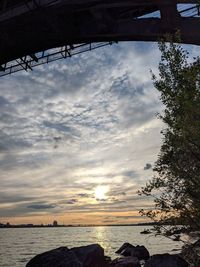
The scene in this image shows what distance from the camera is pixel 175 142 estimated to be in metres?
14.2

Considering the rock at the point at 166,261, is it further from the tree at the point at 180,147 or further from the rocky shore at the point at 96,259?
the tree at the point at 180,147

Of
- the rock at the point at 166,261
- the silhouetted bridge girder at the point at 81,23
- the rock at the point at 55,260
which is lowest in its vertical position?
the rock at the point at 166,261

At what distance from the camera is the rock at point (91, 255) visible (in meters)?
33.8

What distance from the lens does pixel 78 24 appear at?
23828 mm

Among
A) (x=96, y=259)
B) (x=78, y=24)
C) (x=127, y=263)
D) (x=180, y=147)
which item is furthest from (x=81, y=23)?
(x=127, y=263)

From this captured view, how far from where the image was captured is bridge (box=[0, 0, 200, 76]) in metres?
19.4

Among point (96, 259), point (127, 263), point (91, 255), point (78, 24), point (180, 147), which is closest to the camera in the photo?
point (180, 147)

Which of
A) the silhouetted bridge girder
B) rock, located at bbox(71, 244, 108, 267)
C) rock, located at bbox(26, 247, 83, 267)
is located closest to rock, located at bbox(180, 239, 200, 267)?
the silhouetted bridge girder

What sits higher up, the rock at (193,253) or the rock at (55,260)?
the rock at (55,260)

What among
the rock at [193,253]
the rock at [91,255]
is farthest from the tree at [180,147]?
the rock at [91,255]

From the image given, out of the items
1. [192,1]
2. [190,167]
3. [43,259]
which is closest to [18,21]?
[192,1]

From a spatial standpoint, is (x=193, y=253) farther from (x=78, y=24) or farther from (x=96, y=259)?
(x=96, y=259)

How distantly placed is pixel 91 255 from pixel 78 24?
66.0 ft

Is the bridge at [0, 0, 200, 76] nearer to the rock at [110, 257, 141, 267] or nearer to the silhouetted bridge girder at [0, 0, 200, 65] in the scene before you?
the silhouetted bridge girder at [0, 0, 200, 65]
